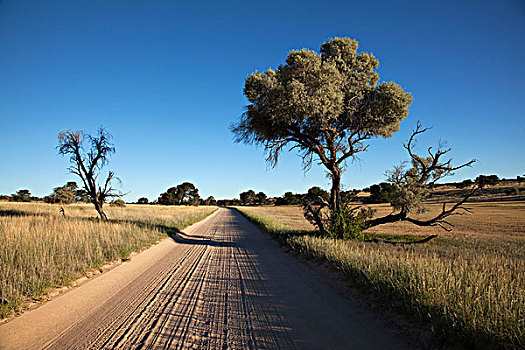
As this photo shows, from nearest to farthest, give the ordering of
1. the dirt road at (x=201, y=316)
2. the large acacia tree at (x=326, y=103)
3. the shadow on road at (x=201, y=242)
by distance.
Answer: the dirt road at (x=201, y=316) < the large acacia tree at (x=326, y=103) < the shadow on road at (x=201, y=242)

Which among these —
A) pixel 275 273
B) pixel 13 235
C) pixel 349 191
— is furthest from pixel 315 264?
pixel 13 235

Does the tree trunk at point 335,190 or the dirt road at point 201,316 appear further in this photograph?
the tree trunk at point 335,190

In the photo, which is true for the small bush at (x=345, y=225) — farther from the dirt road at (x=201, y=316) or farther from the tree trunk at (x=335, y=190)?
the dirt road at (x=201, y=316)

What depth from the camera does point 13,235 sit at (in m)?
8.80

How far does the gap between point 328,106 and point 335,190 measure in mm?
4215

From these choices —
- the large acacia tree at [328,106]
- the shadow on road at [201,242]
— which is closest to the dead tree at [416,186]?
the large acacia tree at [328,106]

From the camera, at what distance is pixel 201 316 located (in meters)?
4.64

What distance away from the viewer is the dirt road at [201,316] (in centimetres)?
379

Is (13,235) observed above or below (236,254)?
above

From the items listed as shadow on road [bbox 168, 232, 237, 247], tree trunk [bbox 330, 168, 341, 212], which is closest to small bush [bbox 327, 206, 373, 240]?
tree trunk [bbox 330, 168, 341, 212]

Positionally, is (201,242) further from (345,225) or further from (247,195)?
(247,195)

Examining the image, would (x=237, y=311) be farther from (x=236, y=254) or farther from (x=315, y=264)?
(x=236, y=254)

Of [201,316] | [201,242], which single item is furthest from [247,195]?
[201,316]

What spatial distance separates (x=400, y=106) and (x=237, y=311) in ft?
37.5
